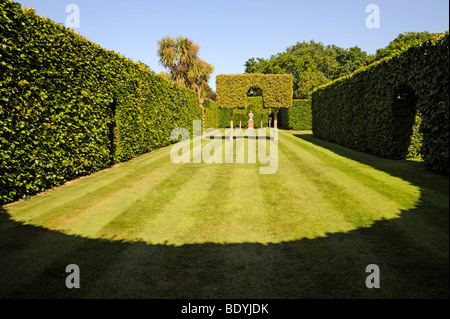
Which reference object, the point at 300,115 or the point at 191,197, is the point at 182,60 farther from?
the point at 191,197

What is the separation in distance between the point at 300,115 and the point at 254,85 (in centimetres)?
1546

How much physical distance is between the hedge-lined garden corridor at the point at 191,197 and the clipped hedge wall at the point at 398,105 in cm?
6

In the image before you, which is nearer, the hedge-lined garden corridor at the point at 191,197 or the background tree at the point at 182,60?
the hedge-lined garden corridor at the point at 191,197

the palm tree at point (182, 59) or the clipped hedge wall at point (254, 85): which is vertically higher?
the palm tree at point (182, 59)

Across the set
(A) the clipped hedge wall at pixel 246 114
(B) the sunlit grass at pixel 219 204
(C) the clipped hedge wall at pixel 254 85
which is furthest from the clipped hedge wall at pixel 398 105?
(A) the clipped hedge wall at pixel 246 114

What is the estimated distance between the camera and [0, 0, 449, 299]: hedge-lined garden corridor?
3.35 m

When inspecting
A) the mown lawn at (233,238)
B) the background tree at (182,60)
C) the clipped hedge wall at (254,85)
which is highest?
the background tree at (182,60)

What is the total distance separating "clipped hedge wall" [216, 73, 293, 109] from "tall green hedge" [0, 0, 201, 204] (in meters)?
8.45

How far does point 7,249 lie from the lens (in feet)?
13.6

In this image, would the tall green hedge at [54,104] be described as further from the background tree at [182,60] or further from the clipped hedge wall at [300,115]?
the background tree at [182,60]

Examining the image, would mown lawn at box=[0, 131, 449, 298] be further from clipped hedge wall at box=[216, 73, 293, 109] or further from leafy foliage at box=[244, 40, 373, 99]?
leafy foliage at box=[244, 40, 373, 99]

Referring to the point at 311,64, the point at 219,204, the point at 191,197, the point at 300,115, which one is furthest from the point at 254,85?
the point at 311,64

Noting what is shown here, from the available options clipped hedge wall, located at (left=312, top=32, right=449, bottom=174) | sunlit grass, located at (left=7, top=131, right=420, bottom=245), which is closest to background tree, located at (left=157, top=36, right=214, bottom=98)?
clipped hedge wall, located at (left=312, top=32, right=449, bottom=174)

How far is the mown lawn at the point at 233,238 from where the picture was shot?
3.18 m
